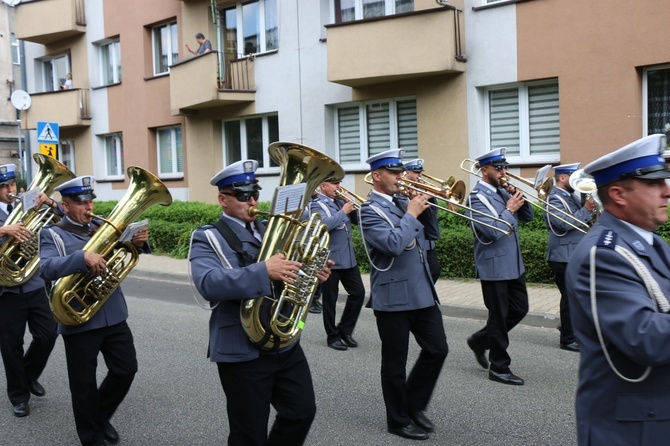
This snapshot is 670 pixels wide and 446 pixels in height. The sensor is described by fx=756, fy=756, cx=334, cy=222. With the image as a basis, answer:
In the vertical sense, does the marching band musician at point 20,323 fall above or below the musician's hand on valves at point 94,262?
below

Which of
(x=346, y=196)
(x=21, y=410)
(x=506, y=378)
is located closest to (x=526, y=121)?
(x=346, y=196)

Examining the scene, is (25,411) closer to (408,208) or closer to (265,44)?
(408,208)

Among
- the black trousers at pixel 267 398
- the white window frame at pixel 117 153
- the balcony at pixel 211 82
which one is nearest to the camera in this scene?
the black trousers at pixel 267 398

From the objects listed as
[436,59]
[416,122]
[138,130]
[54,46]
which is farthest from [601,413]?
[54,46]

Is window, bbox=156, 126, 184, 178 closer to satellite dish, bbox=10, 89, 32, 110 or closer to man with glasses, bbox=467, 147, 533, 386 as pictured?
satellite dish, bbox=10, 89, 32, 110

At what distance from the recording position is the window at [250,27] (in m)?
17.8

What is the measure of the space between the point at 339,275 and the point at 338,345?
0.92m

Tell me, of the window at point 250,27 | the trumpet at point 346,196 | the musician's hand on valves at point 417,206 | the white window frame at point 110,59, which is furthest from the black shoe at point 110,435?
the white window frame at point 110,59

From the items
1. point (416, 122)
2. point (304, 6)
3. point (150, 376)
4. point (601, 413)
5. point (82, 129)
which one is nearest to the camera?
point (601, 413)

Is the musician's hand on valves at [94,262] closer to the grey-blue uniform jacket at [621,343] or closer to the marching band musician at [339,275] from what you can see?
the grey-blue uniform jacket at [621,343]

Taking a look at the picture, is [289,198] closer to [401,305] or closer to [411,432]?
[401,305]

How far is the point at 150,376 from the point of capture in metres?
7.16

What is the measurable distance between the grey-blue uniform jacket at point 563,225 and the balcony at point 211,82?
1118cm

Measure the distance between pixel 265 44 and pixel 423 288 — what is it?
13.6 m
